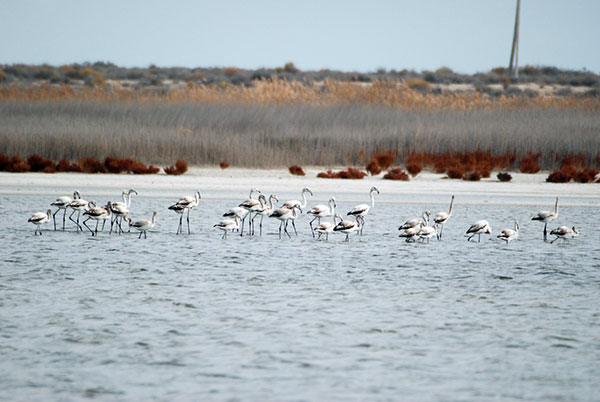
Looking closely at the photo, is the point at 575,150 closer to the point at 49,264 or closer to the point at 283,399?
the point at 49,264

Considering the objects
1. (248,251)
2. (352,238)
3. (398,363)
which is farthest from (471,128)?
(398,363)

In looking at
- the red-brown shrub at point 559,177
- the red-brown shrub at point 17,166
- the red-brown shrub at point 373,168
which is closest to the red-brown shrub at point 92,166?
the red-brown shrub at point 17,166

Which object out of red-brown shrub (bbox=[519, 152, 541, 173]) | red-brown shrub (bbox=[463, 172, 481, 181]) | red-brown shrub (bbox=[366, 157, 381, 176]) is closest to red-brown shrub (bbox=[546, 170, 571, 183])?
red-brown shrub (bbox=[519, 152, 541, 173])

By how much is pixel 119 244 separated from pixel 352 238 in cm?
Result: 429

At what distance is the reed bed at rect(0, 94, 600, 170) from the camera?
1056 inches

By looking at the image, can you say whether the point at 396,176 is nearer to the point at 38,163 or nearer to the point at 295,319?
the point at 38,163

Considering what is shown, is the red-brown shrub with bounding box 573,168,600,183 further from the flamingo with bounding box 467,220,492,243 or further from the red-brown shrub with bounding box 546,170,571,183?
the flamingo with bounding box 467,220,492,243

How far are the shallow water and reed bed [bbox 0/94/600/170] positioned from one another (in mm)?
12511

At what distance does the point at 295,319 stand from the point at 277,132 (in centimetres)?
2097

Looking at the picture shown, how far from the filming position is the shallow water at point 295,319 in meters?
6.61

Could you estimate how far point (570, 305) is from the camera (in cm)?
962

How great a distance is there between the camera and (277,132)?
95.9ft

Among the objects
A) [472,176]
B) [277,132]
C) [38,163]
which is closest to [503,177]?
[472,176]

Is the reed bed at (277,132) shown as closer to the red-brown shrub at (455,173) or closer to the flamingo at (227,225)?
the red-brown shrub at (455,173)
